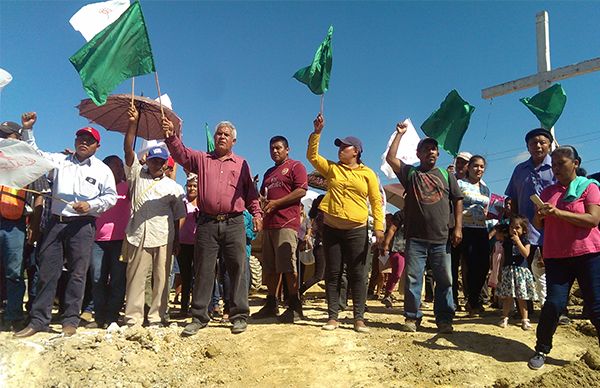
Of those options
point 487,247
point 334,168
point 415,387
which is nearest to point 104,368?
point 415,387

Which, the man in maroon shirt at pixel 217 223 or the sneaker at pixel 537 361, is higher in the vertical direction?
the man in maroon shirt at pixel 217 223

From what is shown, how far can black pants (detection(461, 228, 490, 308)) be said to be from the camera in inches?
243

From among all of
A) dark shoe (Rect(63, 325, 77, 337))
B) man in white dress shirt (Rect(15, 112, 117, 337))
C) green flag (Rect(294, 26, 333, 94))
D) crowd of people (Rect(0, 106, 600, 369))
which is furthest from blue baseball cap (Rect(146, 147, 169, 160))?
dark shoe (Rect(63, 325, 77, 337))

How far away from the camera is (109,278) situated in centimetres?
580

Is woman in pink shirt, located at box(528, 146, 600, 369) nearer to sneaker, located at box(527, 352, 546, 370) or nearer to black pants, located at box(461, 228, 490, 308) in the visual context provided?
sneaker, located at box(527, 352, 546, 370)

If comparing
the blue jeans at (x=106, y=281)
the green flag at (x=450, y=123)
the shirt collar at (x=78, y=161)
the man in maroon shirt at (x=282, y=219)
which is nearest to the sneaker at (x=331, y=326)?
the man in maroon shirt at (x=282, y=219)

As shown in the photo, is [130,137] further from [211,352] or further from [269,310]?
[269,310]

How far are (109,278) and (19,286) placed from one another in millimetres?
981

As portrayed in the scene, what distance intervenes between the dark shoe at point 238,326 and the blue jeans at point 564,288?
2.97 metres

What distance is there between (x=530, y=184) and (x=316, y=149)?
2.66 metres

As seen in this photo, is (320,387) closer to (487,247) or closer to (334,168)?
(334,168)

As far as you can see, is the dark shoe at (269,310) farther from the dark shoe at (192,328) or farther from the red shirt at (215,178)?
the red shirt at (215,178)

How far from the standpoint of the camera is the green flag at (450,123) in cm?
653

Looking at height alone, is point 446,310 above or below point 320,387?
above
